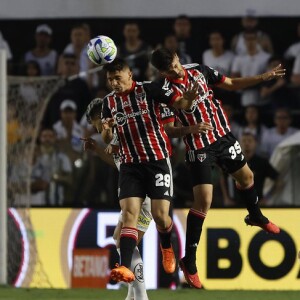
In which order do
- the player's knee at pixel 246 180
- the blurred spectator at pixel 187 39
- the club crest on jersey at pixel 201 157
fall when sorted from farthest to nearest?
the blurred spectator at pixel 187 39 → the player's knee at pixel 246 180 → the club crest on jersey at pixel 201 157

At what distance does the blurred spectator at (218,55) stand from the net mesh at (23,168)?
197 centimetres

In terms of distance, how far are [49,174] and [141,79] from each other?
1708 millimetres

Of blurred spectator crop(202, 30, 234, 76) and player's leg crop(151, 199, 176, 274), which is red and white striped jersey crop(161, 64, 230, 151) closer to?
player's leg crop(151, 199, 176, 274)

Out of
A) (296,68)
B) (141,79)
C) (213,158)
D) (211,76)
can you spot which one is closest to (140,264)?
(213,158)

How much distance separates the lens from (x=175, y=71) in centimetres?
1023

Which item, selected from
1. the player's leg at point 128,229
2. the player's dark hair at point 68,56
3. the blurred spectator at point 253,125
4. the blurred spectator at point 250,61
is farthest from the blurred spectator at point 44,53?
the player's leg at point 128,229

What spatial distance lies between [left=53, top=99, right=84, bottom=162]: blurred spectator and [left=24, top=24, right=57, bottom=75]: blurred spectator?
0.83 m

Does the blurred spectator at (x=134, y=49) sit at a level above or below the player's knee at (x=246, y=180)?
above

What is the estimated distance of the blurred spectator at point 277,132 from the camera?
14500 mm

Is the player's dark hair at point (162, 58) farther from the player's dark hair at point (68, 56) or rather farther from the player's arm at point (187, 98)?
the player's dark hair at point (68, 56)

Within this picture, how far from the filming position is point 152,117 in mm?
10086

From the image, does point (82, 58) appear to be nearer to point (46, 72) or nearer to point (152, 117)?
point (46, 72)

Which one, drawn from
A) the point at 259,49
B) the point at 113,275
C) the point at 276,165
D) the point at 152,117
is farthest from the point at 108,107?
the point at 259,49

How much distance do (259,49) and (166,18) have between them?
130 centimetres
